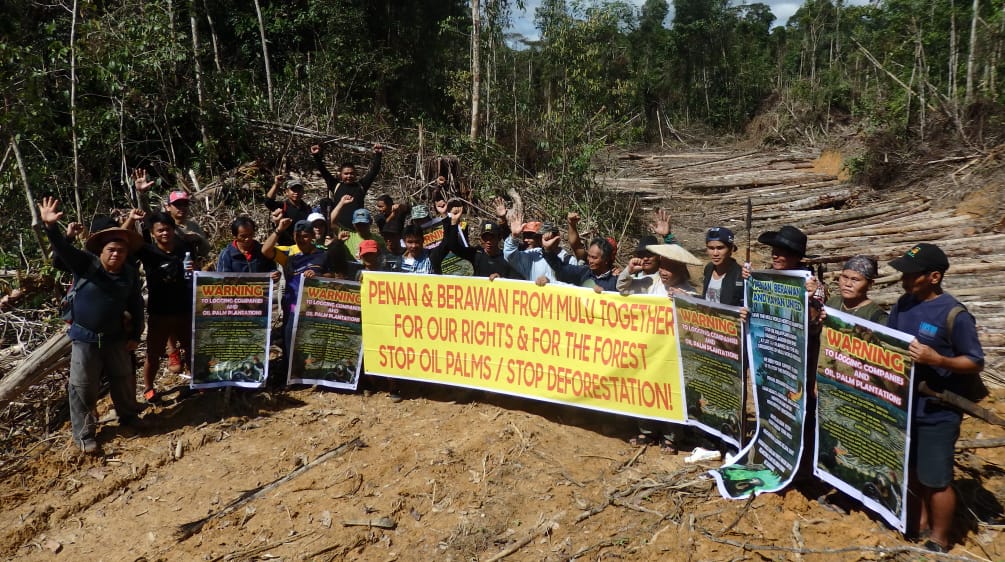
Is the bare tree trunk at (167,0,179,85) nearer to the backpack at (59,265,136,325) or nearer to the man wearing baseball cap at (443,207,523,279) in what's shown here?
the backpack at (59,265,136,325)

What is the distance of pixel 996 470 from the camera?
5207mm

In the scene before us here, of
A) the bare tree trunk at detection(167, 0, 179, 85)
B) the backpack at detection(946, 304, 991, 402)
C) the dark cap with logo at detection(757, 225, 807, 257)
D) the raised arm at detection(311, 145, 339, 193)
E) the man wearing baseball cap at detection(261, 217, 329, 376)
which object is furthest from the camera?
the bare tree trunk at detection(167, 0, 179, 85)

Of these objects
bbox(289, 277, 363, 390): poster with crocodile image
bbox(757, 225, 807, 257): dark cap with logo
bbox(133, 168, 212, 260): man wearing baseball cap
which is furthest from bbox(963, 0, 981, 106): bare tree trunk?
bbox(133, 168, 212, 260): man wearing baseball cap

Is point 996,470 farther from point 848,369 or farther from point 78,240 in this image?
point 78,240

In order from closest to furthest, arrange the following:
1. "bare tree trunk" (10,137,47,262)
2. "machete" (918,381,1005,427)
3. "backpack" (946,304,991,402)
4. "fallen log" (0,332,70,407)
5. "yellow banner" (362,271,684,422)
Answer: "machete" (918,381,1005,427), "backpack" (946,304,991,402), "yellow banner" (362,271,684,422), "fallen log" (0,332,70,407), "bare tree trunk" (10,137,47,262)

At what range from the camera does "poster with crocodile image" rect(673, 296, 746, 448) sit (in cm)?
506

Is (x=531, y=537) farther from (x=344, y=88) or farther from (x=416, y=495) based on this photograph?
(x=344, y=88)

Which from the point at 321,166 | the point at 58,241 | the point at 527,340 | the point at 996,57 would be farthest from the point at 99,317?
the point at 996,57

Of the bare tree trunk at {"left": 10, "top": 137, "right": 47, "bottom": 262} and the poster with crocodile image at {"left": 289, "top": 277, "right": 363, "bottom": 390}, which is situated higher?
the bare tree trunk at {"left": 10, "top": 137, "right": 47, "bottom": 262}

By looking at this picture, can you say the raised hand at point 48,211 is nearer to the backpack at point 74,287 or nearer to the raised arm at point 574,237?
the backpack at point 74,287

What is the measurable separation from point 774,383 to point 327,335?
430cm

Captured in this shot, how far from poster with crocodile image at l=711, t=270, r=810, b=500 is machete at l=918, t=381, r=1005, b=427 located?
745 mm

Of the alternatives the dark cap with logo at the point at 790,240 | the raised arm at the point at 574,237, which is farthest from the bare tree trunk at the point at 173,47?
the dark cap with logo at the point at 790,240

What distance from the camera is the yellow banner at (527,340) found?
5637 mm
